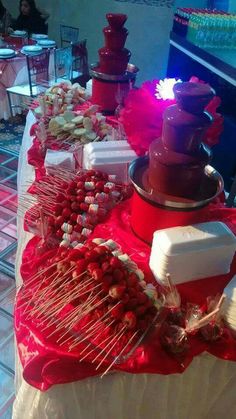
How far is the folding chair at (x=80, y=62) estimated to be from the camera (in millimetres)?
3727

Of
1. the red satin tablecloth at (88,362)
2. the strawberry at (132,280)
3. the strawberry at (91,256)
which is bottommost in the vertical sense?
the red satin tablecloth at (88,362)

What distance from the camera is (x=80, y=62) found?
12.8 ft

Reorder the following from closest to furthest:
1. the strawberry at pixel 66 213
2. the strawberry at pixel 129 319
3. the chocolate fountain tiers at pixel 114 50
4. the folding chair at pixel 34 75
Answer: the strawberry at pixel 129 319 < the strawberry at pixel 66 213 < the chocolate fountain tiers at pixel 114 50 < the folding chair at pixel 34 75

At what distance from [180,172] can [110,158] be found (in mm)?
477

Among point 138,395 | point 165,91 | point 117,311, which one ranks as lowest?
point 138,395

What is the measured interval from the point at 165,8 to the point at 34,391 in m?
4.40

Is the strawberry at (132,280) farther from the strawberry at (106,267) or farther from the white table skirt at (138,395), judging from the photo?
the white table skirt at (138,395)

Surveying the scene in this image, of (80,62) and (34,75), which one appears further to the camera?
(80,62)

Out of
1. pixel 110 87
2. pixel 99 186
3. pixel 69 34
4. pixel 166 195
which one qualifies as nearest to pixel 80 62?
pixel 69 34

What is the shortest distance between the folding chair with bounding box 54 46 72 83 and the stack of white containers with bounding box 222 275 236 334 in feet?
9.71

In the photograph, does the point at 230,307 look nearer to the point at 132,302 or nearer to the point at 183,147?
the point at 132,302

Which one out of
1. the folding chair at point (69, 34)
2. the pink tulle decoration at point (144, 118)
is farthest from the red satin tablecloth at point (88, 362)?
the folding chair at point (69, 34)

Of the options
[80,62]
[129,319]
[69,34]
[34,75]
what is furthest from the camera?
[69,34]

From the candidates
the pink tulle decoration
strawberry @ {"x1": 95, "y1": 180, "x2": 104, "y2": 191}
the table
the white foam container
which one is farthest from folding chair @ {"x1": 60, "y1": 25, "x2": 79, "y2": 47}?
strawberry @ {"x1": 95, "y1": 180, "x2": 104, "y2": 191}
